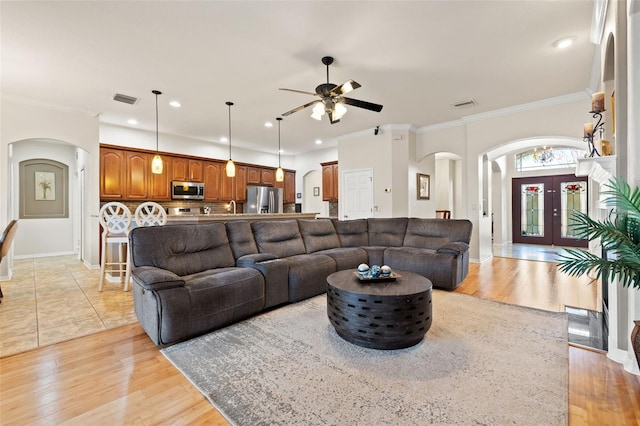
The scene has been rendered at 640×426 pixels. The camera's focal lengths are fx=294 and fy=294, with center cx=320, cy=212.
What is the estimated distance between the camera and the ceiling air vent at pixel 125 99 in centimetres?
455

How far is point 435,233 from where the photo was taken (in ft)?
15.0

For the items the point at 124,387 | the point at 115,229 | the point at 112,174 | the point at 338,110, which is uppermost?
the point at 338,110

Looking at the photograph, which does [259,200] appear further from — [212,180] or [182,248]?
[182,248]

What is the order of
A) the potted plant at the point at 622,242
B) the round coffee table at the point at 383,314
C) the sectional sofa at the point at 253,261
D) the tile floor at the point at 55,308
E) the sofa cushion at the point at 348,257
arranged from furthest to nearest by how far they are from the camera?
the sofa cushion at the point at 348,257 < the tile floor at the point at 55,308 < the sectional sofa at the point at 253,261 < the round coffee table at the point at 383,314 < the potted plant at the point at 622,242

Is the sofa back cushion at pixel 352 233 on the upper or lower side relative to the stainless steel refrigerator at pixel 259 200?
lower

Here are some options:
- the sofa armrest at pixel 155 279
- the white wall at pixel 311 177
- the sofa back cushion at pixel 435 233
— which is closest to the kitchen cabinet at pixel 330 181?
the white wall at pixel 311 177

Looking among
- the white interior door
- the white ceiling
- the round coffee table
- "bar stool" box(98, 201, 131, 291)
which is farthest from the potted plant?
the white interior door

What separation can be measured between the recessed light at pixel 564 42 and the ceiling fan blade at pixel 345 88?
7.36ft

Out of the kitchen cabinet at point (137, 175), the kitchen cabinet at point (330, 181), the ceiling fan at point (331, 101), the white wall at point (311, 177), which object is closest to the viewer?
the ceiling fan at point (331, 101)

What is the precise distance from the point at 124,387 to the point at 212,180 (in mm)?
6098

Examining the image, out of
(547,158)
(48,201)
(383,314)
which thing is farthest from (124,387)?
(547,158)

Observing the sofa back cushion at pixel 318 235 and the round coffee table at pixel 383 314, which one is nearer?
the round coffee table at pixel 383 314

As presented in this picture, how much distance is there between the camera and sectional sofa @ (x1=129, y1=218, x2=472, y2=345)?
2.44m

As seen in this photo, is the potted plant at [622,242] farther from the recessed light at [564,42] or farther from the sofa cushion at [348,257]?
the sofa cushion at [348,257]
